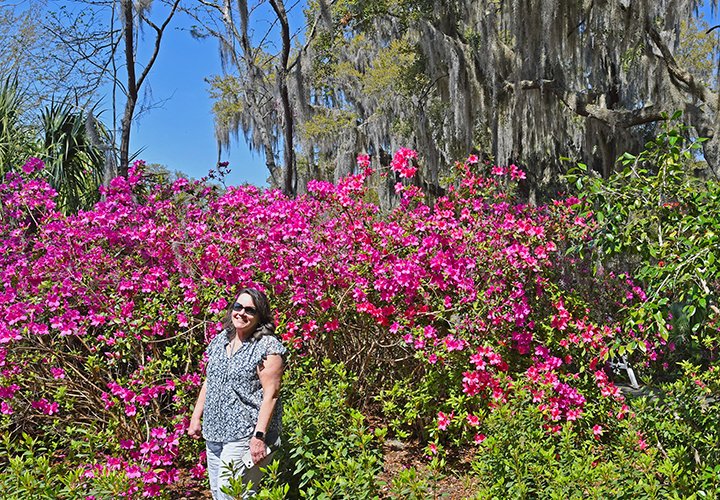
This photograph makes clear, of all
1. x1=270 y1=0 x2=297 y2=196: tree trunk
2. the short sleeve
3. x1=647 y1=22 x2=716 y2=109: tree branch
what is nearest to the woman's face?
the short sleeve

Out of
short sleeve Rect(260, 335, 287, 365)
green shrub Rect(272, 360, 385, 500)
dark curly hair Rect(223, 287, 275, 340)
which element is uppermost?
dark curly hair Rect(223, 287, 275, 340)

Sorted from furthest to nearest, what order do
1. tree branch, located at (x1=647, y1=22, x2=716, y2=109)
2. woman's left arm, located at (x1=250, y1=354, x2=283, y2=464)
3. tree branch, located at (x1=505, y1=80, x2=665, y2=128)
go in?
tree branch, located at (x1=505, y1=80, x2=665, y2=128)
tree branch, located at (x1=647, y1=22, x2=716, y2=109)
woman's left arm, located at (x1=250, y1=354, x2=283, y2=464)

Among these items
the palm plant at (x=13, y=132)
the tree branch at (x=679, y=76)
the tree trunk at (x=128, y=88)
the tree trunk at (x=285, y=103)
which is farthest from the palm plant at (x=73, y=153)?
the tree branch at (x=679, y=76)

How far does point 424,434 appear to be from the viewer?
390cm

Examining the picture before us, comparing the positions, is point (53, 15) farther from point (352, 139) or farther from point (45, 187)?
point (352, 139)

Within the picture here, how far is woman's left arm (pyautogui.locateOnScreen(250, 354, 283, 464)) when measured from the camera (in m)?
2.33

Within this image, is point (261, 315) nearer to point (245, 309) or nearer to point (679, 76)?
point (245, 309)

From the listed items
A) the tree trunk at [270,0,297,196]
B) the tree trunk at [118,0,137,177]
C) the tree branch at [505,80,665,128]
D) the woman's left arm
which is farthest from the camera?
the tree branch at [505,80,665,128]

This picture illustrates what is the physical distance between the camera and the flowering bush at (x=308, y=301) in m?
3.34

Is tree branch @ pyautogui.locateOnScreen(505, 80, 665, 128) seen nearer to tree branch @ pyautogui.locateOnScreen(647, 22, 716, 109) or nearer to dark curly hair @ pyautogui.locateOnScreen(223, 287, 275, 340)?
tree branch @ pyautogui.locateOnScreen(647, 22, 716, 109)

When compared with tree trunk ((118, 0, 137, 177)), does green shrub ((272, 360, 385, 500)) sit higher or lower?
lower

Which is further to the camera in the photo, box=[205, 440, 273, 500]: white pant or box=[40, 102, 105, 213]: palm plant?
box=[40, 102, 105, 213]: palm plant

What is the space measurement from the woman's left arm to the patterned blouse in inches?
1.3

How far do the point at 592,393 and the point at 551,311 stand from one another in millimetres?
612
